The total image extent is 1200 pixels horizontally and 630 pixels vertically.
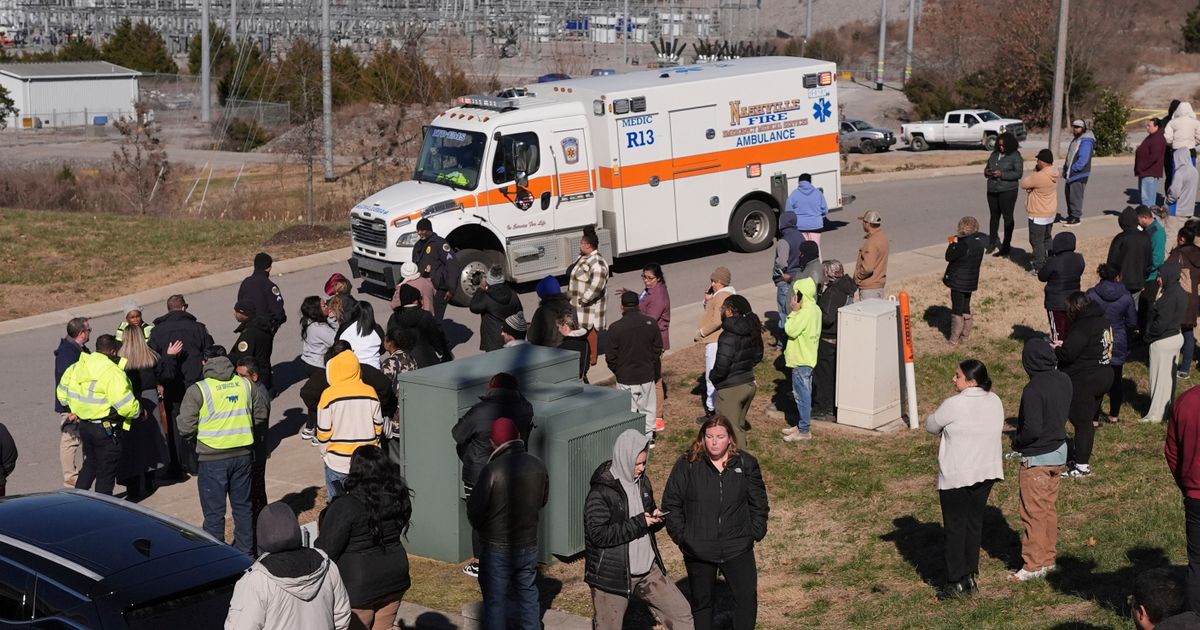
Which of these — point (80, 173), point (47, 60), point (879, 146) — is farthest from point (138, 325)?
point (47, 60)

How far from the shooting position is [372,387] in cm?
1050

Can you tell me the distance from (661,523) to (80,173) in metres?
36.8

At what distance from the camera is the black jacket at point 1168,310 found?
12242mm

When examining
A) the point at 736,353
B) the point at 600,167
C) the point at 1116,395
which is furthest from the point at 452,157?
the point at 1116,395

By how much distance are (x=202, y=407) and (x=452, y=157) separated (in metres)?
9.24

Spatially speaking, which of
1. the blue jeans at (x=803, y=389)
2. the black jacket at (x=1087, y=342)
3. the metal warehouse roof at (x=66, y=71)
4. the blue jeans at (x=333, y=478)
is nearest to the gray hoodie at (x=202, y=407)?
the blue jeans at (x=333, y=478)

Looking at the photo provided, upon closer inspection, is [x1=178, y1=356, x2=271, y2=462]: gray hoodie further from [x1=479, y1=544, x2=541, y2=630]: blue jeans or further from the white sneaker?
the white sneaker

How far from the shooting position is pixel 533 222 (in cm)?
1848

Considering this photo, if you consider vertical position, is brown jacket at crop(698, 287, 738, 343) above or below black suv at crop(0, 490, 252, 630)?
above

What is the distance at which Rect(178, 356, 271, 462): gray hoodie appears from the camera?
987 cm

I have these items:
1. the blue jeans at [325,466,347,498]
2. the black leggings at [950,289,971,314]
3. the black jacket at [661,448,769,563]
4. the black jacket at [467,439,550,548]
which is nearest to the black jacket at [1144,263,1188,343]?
the black leggings at [950,289,971,314]

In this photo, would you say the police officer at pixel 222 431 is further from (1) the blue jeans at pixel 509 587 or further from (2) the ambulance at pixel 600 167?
(2) the ambulance at pixel 600 167

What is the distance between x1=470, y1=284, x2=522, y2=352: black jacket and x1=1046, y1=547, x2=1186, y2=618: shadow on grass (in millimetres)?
6328

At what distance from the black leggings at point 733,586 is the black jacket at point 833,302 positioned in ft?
20.0
